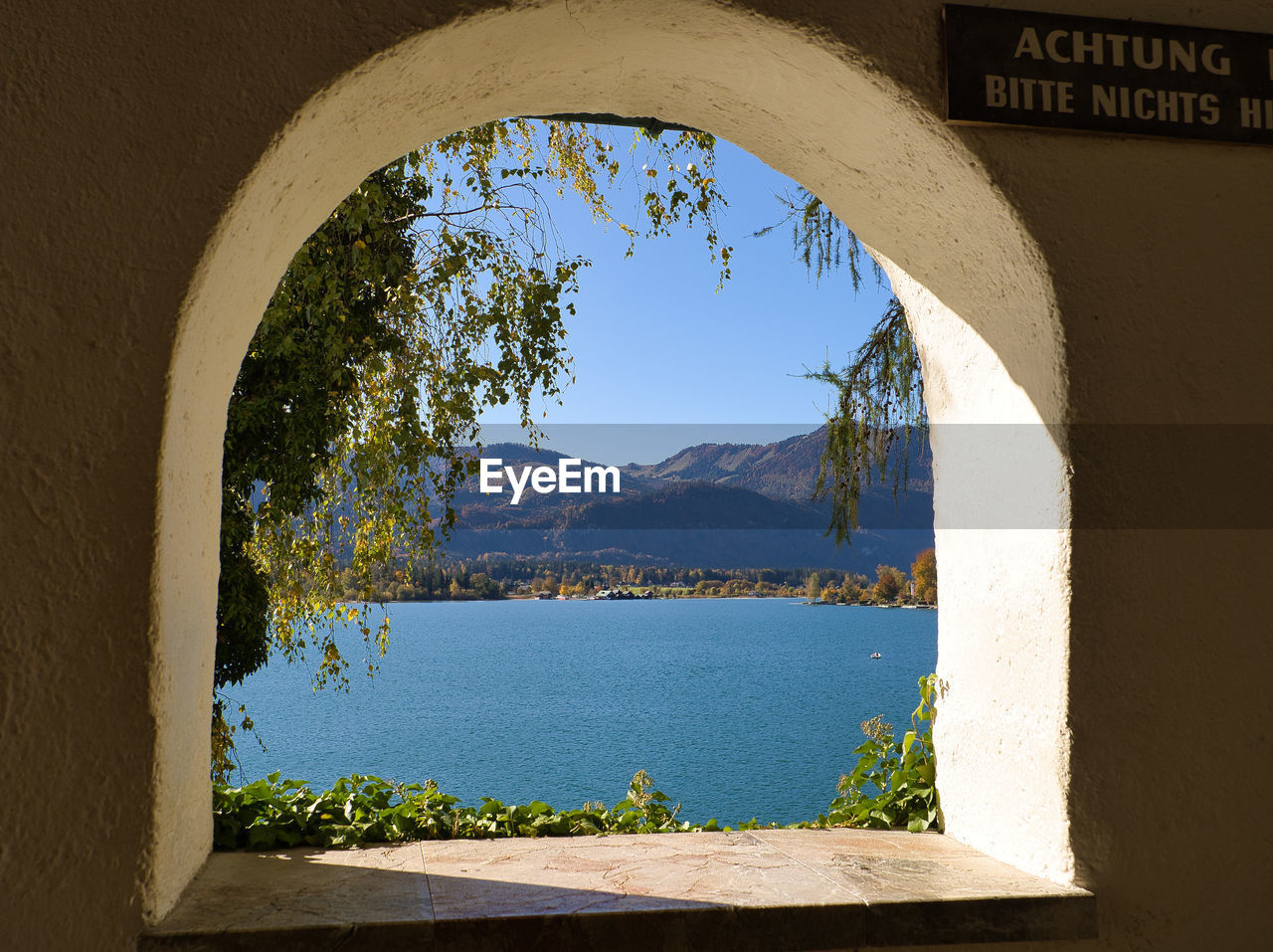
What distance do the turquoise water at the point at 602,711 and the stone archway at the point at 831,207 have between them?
4584 millimetres

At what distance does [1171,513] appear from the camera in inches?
68.6

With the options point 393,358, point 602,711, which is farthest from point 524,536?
point 393,358

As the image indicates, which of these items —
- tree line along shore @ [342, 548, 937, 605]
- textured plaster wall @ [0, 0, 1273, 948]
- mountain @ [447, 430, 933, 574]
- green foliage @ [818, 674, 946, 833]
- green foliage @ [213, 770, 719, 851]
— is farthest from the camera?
mountain @ [447, 430, 933, 574]

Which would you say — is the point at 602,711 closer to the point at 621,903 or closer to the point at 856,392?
the point at 856,392

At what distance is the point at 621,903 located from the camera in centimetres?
163

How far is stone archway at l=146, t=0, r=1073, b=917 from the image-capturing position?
1525 mm

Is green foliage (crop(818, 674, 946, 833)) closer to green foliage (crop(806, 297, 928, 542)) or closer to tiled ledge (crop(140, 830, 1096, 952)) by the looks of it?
tiled ledge (crop(140, 830, 1096, 952))

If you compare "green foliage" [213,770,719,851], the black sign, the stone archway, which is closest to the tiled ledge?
the stone archway

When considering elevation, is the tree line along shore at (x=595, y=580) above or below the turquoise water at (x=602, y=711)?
above

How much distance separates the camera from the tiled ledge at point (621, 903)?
149 centimetres

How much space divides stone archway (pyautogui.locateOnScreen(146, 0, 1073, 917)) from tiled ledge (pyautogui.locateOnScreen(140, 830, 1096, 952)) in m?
0.10

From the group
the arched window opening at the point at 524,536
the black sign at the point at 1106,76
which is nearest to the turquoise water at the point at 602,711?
the arched window opening at the point at 524,536

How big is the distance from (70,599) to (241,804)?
115 centimetres

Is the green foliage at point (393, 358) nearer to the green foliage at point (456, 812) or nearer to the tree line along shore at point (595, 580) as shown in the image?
the tree line along shore at point (595, 580)
